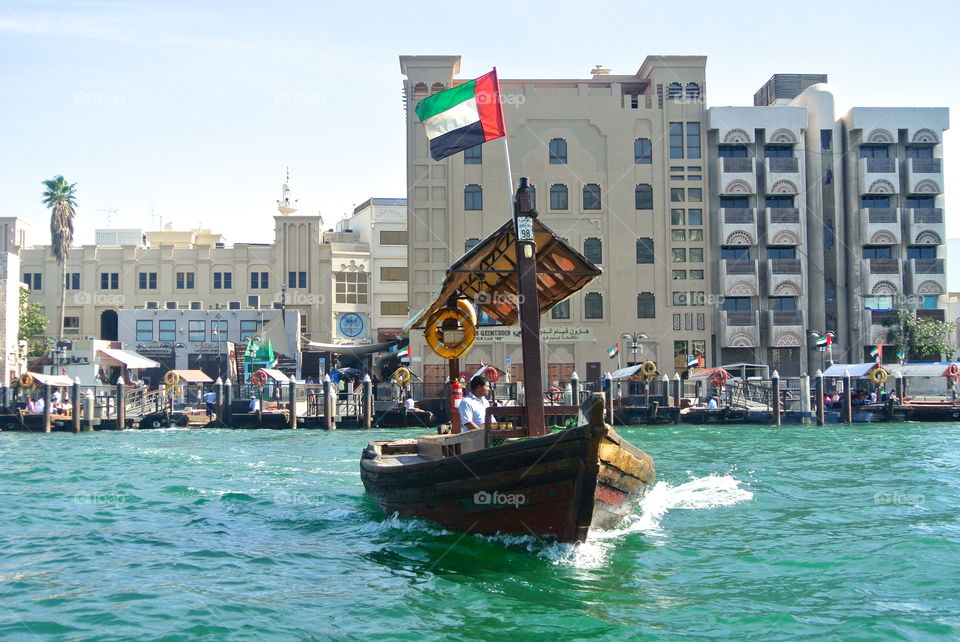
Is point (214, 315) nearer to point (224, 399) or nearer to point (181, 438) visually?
point (224, 399)

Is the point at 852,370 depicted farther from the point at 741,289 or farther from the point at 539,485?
the point at 539,485

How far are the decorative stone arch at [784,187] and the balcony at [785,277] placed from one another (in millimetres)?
3963

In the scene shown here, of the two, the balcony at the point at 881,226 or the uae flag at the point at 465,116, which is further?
the balcony at the point at 881,226

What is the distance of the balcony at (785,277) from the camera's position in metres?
51.8

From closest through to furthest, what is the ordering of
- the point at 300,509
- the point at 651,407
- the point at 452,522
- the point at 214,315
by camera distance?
the point at 452,522 < the point at 300,509 < the point at 651,407 < the point at 214,315

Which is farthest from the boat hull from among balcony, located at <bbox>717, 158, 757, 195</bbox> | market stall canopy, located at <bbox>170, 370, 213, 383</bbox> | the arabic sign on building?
balcony, located at <bbox>717, 158, 757, 195</bbox>

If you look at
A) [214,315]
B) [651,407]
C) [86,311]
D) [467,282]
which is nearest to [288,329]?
[214,315]

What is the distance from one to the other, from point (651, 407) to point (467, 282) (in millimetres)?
23033

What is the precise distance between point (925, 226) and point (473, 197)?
2645cm

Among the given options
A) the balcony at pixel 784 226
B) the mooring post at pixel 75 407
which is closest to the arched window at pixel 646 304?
the balcony at pixel 784 226

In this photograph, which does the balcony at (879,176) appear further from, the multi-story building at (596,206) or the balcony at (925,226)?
the multi-story building at (596,206)

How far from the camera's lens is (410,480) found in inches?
472

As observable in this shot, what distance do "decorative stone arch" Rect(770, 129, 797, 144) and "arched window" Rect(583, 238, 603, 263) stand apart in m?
11.6

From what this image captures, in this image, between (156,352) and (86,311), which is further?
(86,311)
